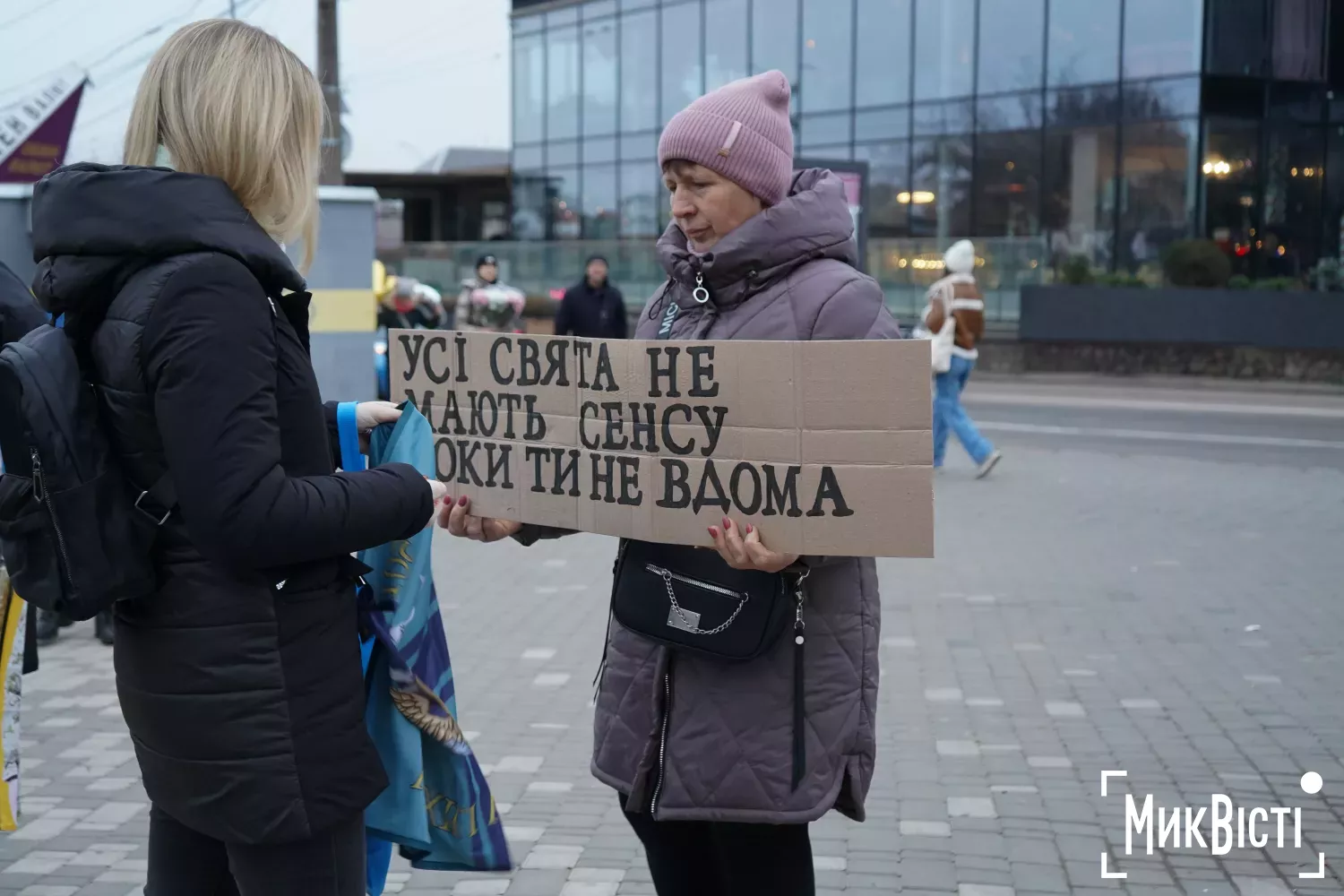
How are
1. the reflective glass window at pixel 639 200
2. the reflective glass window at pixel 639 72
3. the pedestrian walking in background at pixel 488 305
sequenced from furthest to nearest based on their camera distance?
the reflective glass window at pixel 639 200 → the reflective glass window at pixel 639 72 → the pedestrian walking in background at pixel 488 305

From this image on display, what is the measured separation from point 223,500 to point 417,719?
67 cm

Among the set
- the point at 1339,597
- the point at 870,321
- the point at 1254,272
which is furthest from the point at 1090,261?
the point at 870,321

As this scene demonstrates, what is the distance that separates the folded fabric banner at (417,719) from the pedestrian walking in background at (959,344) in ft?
30.5

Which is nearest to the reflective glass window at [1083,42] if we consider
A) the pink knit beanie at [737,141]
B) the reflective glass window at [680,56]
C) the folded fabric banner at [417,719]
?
the reflective glass window at [680,56]

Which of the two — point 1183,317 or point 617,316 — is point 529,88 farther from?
point 617,316

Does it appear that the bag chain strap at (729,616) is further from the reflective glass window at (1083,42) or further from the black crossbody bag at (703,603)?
the reflective glass window at (1083,42)

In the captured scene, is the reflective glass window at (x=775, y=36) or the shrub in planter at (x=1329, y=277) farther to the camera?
the reflective glass window at (x=775, y=36)

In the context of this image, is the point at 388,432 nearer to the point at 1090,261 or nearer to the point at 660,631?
the point at 660,631

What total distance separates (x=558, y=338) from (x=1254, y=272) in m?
25.0

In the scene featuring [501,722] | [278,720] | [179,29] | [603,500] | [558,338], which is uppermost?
[179,29]

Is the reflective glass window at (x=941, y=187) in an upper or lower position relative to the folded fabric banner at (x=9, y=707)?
upper

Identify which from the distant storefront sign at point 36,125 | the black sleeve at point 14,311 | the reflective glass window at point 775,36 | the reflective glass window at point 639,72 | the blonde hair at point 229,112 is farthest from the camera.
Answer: the reflective glass window at point 639,72

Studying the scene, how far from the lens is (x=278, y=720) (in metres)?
2.13

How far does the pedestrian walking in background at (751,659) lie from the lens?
2570mm
